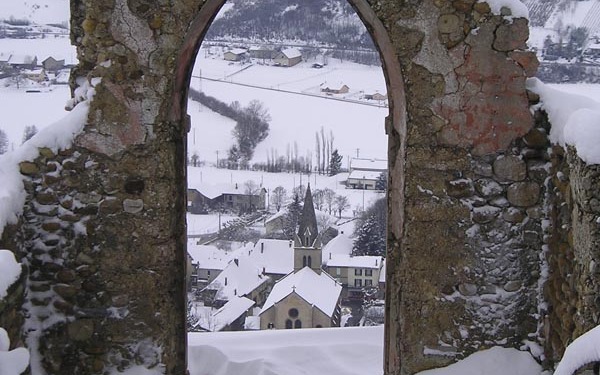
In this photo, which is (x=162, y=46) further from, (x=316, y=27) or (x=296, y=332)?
(x=316, y=27)

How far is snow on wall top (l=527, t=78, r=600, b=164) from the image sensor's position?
276 centimetres

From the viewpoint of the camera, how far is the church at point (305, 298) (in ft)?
64.4

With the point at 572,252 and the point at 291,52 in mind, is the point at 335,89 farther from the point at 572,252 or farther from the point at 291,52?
the point at 572,252

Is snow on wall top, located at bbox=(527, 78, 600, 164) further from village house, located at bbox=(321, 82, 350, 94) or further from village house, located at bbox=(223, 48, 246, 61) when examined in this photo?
village house, located at bbox=(223, 48, 246, 61)

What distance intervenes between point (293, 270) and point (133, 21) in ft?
70.4

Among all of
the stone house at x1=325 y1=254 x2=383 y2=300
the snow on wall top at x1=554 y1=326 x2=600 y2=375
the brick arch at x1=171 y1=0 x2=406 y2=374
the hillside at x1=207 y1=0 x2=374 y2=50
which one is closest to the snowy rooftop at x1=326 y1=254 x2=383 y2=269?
the stone house at x1=325 y1=254 x2=383 y2=300

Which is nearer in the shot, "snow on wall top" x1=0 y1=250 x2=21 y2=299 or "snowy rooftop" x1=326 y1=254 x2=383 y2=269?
"snow on wall top" x1=0 y1=250 x2=21 y2=299

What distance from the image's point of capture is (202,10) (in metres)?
3.49

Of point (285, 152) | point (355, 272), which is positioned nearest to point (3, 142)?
point (355, 272)

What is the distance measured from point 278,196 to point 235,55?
13416 millimetres

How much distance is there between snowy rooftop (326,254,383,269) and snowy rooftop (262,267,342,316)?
85cm

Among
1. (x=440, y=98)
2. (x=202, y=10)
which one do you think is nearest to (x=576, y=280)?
(x=440, y=98)

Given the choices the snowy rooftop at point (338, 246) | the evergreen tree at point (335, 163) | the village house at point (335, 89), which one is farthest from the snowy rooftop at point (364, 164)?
the village house at point (335, 89)

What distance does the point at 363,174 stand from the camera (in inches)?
1280
